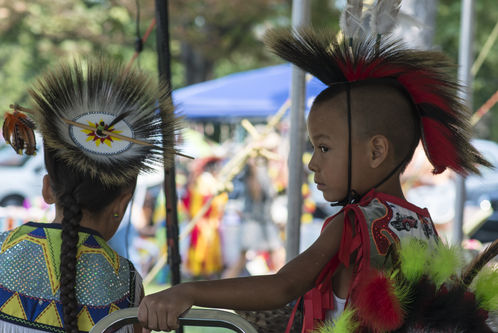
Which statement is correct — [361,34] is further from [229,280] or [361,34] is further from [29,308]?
[29,308]

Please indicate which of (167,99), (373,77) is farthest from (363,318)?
(167,99)

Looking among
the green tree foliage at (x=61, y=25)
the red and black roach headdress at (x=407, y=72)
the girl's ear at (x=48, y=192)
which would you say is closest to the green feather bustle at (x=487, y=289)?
the red and black roach headdress at (x=407, y=72)

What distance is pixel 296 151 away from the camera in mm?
2580

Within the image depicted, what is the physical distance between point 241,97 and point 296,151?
5.75 meters

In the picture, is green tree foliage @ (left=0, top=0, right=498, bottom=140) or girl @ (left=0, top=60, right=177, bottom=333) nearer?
A: girl @ (left=0, top=60, right=177, bottom=333)

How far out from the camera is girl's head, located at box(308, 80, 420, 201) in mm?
1561

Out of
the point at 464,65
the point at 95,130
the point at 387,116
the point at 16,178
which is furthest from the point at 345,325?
the point at 16,178

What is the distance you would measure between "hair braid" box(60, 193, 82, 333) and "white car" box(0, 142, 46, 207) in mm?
8089

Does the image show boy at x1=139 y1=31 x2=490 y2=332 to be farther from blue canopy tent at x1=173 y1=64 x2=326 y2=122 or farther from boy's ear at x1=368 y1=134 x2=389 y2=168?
blue canopy tent at x1=173 y1=64 x2=326 y2=122

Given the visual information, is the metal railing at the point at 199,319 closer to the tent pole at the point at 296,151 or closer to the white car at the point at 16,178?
the tent pole at the point at 296,151

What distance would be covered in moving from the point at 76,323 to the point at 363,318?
2.45ft

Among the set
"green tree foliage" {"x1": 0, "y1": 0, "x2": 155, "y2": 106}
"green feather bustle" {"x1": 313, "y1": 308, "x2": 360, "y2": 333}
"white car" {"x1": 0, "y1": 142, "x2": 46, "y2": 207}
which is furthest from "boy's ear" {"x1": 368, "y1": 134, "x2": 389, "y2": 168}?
"green tree foliage" {"x1": 0, "y1": 0, "x2": 155, "y2": 106}

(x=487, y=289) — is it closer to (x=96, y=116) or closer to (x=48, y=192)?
(x=96, y=116)

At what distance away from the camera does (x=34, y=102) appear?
1698 millimetres
